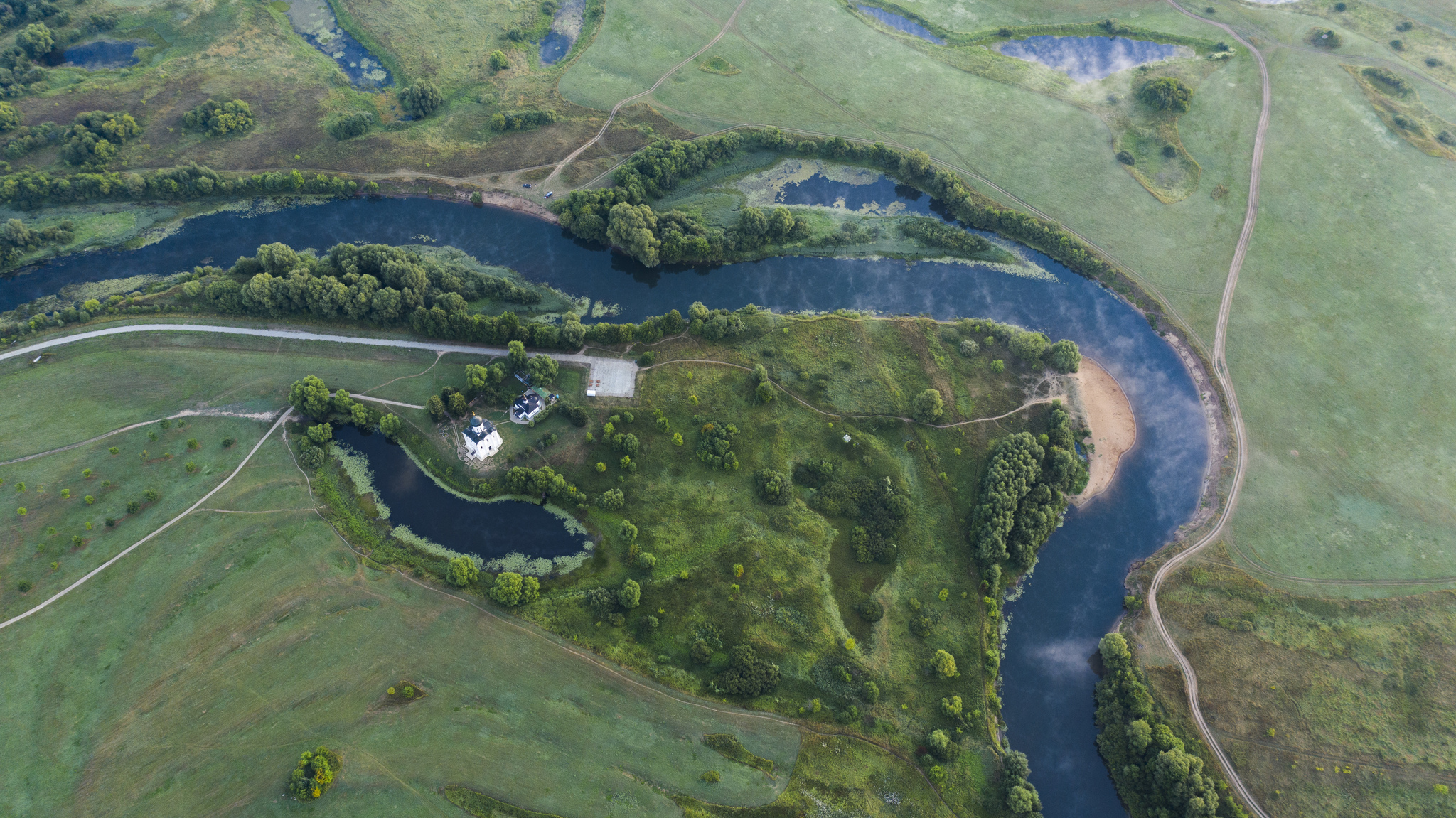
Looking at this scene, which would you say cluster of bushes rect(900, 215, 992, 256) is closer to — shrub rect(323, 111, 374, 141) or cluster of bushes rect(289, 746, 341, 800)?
shrub rect(323, 111, 374, 141)

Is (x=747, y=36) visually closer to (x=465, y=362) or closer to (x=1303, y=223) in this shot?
(x=465, y=362)

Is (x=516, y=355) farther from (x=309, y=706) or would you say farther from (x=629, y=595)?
(x=309, y=706)

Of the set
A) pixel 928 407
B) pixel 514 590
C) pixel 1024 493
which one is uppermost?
pixel 928 407

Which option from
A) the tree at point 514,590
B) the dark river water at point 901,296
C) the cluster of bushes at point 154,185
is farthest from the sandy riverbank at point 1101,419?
the cluster of bushes at point 154,185

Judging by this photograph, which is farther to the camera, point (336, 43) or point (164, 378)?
point (336, 43)

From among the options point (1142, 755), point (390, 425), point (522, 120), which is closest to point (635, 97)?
point (522, 120)

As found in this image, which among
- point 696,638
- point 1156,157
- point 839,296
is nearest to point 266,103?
point 839,296

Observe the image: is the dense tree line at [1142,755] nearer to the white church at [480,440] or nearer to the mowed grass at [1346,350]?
the mowed grass at [1346,350]
